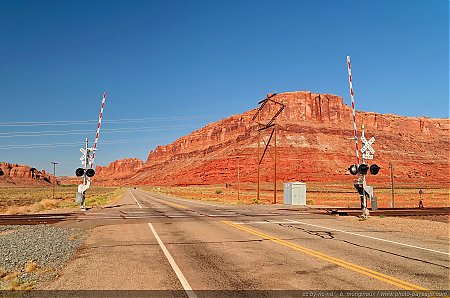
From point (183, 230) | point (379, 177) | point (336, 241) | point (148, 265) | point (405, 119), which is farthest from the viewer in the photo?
point (405, 119)

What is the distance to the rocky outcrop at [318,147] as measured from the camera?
13588 cm

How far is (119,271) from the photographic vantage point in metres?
7.52

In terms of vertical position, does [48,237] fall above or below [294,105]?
below

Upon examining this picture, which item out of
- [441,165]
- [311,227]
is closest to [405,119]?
[441,165]

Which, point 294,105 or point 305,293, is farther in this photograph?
point 294,105

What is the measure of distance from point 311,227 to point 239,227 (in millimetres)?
3114

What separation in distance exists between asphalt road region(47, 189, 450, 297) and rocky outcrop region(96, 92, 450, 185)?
99.8 metres

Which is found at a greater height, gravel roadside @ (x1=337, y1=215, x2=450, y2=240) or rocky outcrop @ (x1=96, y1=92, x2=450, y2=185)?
rocky outcrop @ (x1=96, y1=92, x2=450, y2=185)

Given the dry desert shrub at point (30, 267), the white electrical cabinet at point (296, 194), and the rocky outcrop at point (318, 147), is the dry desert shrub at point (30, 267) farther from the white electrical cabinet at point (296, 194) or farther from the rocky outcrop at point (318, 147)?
the rocky outcrop at point (318, 147)

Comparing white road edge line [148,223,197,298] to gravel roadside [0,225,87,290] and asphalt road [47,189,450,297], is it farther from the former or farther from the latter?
gravel roadside [0,225,87,290]

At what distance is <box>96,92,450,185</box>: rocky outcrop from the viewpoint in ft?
446

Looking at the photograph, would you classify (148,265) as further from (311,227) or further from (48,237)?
(311,227)

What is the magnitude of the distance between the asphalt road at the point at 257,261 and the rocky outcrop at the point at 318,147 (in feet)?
327

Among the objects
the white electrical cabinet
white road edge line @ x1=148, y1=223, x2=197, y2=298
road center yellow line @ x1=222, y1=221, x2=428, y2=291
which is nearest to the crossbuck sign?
road center yellow line @ x1=222, y1=221, x2=428, y2=291
